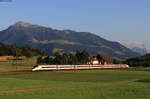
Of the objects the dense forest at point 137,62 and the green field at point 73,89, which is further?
the dense forest at point 137,62

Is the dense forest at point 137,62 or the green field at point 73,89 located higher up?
the dense forest at point 137,62

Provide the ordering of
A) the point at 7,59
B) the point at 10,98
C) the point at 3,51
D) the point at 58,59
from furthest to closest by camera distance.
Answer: the point at 3,51 < the point at 7,59 < the point at 58,59 < the point at 10,98

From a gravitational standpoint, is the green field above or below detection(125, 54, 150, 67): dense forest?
below

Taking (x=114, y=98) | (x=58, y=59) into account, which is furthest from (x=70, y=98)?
(x=58, y=59)

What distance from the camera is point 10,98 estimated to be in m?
21.1

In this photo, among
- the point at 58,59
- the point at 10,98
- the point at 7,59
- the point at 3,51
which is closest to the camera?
the point at 10,98

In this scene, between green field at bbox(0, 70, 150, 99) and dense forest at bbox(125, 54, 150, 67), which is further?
dense forest at bbox(125, 54, 150, 67)

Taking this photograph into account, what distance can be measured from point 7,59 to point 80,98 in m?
125

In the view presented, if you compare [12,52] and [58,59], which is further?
[12,52]

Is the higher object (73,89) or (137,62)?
(137,62)

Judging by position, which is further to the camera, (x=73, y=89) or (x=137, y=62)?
(x=137, y=62)

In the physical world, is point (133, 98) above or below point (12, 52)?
below

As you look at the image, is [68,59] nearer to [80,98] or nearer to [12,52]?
[12,52]

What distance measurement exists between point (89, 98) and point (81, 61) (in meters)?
122
